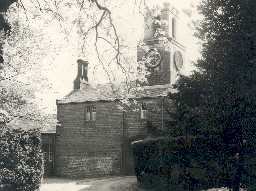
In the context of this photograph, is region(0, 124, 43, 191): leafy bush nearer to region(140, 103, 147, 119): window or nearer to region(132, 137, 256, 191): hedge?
region(132, 137, 256, 191): hedge

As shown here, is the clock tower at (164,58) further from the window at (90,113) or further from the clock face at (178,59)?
the window at (90,113)

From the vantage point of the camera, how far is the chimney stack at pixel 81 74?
37.4 meters

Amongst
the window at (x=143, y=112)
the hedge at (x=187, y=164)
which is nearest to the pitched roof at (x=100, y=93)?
the window at (x=143, y=112)

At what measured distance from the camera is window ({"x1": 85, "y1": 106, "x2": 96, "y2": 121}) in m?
33.1

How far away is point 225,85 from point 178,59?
28.0 meters

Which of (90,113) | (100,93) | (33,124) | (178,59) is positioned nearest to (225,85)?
(33,124)

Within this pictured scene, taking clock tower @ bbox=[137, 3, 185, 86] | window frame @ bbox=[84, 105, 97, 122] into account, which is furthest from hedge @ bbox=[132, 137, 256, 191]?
clock tower @ bbox=[137, 3, 185, 86]

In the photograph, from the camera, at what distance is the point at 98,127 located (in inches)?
1286

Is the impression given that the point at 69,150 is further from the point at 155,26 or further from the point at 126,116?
the point at 155,26

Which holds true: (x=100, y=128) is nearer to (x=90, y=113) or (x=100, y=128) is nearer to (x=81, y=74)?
(x=90, y=113)

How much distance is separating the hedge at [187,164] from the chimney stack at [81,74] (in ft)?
55.4

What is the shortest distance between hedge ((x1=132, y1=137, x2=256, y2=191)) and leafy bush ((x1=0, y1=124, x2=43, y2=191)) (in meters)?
5.26

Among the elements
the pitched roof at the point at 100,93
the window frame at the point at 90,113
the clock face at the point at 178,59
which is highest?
the clock face at the point at 178,59

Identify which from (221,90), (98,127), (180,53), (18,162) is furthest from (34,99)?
(180,53)
